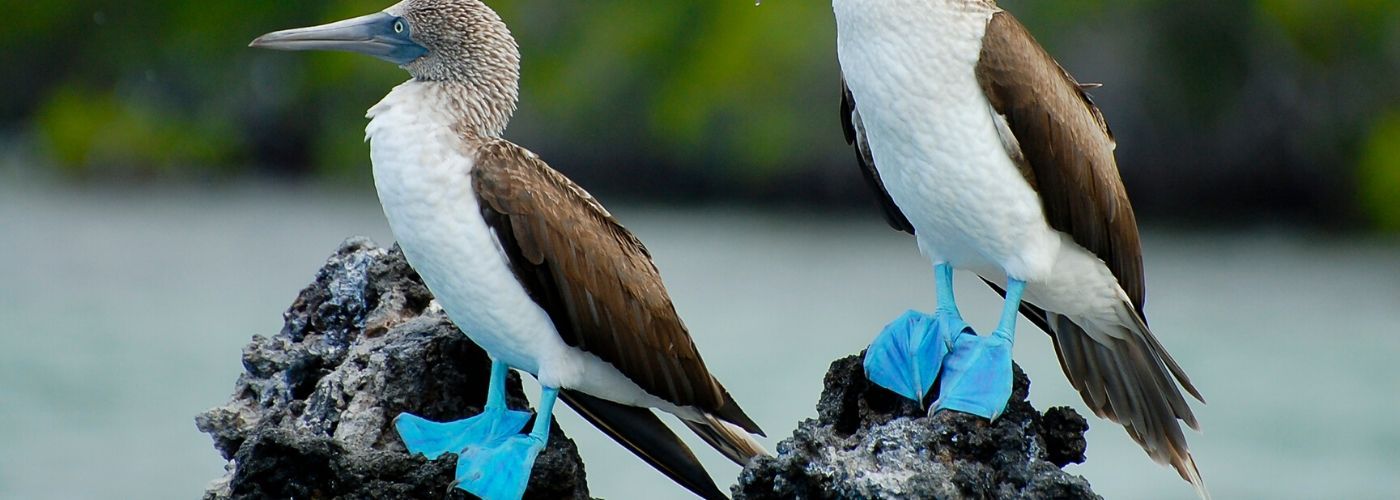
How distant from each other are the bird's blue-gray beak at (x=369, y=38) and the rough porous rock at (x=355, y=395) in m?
0.57

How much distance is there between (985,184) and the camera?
3.82 metres

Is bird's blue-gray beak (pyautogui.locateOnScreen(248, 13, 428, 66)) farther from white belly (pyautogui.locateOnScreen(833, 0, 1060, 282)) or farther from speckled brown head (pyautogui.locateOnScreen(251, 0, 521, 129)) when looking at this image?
white belly (pyautogui.locateOnScreen(833, 0, 1060, 282))

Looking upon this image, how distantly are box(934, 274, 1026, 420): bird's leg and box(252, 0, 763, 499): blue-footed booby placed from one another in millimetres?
614

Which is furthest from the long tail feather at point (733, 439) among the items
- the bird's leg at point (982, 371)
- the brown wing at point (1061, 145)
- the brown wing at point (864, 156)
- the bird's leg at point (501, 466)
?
the brown wing at point (1061, 145)

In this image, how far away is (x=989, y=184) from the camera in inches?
151

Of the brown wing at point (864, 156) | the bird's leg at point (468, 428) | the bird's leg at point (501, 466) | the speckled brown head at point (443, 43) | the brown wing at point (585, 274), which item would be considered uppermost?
the speckled brown head at point (443, 43)

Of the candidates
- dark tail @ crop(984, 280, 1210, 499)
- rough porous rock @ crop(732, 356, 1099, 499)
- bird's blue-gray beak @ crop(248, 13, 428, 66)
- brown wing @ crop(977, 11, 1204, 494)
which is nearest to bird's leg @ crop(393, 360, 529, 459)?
rough porous rock @ crop(732, 356, 1099, 499)

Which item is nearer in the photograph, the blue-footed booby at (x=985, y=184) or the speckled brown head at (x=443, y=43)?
the blue-footed booby at (x=985, y=184)

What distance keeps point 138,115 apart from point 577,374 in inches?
395

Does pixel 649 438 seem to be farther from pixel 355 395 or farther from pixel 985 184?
pixel 985 184

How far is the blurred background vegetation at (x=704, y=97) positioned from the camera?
32.0 ft

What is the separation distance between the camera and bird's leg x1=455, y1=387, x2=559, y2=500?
153 inches

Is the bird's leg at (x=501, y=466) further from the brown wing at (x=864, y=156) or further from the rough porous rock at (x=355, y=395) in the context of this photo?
the brown wing at (x=864, y=156)

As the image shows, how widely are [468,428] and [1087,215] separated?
1614mm
